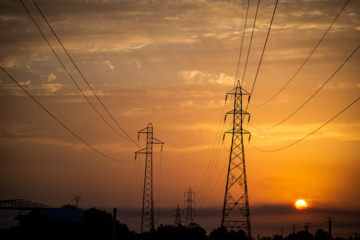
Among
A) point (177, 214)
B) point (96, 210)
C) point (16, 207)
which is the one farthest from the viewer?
point (96, 210)

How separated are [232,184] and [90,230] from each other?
2037 inches

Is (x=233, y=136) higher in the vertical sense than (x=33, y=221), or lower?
higher

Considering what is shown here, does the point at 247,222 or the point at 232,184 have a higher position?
the point at 232,184

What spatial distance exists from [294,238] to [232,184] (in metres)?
118

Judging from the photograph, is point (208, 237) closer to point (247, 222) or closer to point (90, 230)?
point (90, 230)

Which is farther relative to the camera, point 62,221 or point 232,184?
point 62,221

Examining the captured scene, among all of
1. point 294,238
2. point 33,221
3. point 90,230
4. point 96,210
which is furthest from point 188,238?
point 294,238

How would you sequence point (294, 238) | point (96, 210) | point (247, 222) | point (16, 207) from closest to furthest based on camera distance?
point (247, 222)
point (16, 207)
point (96, 210)
point (294, 238)

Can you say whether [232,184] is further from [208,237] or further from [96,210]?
[96,210]

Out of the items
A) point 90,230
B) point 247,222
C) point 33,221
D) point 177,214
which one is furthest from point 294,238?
point 247,222

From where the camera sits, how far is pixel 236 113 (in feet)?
228

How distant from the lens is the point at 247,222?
217ft

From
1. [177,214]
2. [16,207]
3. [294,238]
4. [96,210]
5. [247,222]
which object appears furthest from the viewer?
[294,238]

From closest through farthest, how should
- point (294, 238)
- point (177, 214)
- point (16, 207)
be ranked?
point (16, 207), point (177, 214), point (294, 238)
